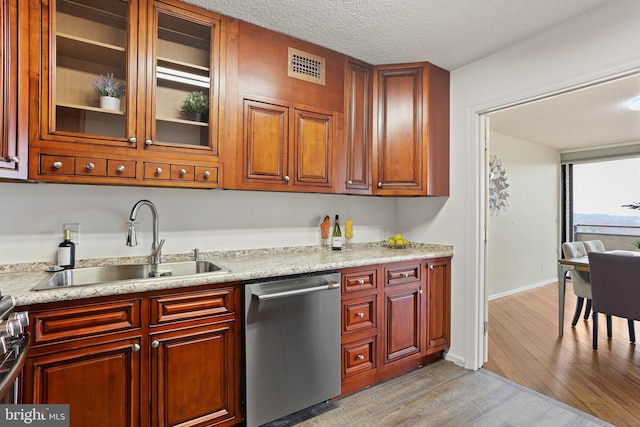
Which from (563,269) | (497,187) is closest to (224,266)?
(563,269)

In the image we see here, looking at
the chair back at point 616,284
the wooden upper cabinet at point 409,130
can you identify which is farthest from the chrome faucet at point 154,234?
the chair back at point 616,284

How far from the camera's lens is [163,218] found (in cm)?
214

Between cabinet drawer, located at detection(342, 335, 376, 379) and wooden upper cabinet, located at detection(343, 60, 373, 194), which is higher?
wooden upper cabinet, located at detection(343, 60, 373, 194)

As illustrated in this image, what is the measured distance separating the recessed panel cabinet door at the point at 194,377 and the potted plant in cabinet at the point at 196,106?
3.95 feet

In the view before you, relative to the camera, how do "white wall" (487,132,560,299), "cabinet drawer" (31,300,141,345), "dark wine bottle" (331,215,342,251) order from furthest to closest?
"white wall" (487,132,560,299), "dark wine bottle" (331,215,342,251), "cabinet drawer" (31,300,141,345)

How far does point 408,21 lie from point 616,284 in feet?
9.08

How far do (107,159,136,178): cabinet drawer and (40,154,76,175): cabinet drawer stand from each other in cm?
15

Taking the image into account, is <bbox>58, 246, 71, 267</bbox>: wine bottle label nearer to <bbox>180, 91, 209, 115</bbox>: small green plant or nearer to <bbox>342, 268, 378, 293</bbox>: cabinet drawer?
<bbox>180, 91, 209, 115</bbox>: small green plant

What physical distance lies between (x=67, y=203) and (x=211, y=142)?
0.87 metres

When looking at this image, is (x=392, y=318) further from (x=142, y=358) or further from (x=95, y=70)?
(x=95, y=70)

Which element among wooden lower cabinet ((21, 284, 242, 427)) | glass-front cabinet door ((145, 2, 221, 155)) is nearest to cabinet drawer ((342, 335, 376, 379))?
wooden lower cabinet ((21, 284, 242, 427))

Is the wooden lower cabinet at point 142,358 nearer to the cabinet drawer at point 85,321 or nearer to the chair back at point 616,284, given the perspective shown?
the cabinet drawer at point 85,321

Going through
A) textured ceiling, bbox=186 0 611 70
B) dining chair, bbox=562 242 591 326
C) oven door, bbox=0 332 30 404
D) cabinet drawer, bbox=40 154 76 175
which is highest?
textured ceiling, bbox=186 0 611 70

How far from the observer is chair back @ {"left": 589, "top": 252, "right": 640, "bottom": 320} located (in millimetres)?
2725
